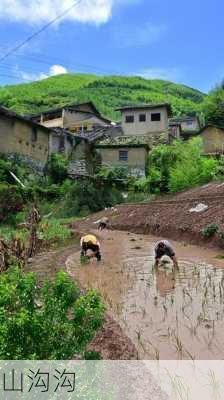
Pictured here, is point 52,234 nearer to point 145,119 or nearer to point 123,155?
point 123,155

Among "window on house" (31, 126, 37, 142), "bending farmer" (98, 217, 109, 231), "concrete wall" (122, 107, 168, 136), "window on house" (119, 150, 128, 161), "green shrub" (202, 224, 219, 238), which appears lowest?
"bending farmer" (98, 217, 109, 231)

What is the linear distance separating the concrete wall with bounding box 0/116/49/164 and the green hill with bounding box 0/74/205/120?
41.8m

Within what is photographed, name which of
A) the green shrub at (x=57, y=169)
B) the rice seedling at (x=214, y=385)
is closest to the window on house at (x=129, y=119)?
the green shrub at (x=57, y=169)

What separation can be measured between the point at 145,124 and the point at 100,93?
60.0 m

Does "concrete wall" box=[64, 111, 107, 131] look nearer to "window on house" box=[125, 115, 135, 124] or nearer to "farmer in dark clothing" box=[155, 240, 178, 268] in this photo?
"window on house" box=[125, 115, 135, 124]

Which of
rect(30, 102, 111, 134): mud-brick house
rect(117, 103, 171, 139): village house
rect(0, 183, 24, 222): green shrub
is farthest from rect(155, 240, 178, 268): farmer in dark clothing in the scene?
rect(30, 102, 111, 134): mud-brick house

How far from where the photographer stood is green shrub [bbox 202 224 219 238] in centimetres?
1675

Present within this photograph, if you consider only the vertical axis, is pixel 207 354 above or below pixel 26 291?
below

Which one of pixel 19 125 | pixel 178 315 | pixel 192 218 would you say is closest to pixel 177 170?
pixel 19 125

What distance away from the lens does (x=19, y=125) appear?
40.0m

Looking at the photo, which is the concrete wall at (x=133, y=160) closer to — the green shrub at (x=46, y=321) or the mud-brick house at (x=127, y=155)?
the mud-brick house at (x=127, y=155)

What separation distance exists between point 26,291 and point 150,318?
387 cm

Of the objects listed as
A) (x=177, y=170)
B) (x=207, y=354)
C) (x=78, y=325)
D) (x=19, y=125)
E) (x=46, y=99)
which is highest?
(x=46, y=99)

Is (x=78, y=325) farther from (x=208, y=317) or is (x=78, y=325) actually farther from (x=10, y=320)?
(x=208, y=317)
